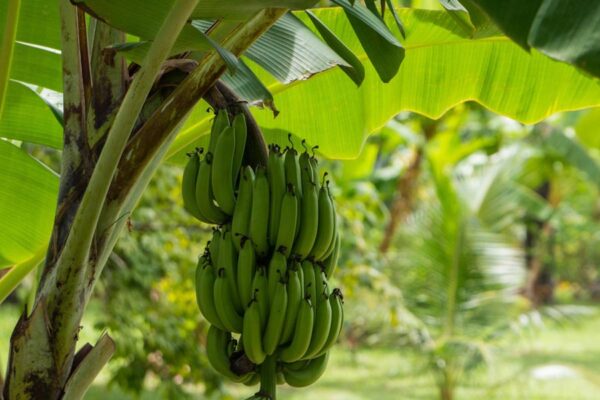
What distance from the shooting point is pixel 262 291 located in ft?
3.75

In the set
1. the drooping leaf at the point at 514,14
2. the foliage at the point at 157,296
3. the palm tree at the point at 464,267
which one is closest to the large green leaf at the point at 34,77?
the drooping leaf at the point at 514,14

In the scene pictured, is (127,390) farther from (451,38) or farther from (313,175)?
(313,175)

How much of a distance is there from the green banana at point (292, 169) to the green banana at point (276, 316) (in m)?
0.14

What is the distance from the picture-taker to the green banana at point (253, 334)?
1.13 metres

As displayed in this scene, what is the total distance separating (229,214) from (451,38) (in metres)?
0.81

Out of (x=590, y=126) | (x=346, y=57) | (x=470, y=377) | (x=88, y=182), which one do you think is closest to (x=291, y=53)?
(x=346, y=57)

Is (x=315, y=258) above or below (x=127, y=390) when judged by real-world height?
above

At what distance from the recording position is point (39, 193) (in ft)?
5.81

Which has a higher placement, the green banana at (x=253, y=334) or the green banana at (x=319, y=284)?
the green banana at (x=319, y=284)

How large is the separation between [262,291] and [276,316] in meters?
0.04

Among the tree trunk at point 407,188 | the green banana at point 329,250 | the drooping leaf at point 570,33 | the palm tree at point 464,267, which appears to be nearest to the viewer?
the drooping leaf at point 570,33

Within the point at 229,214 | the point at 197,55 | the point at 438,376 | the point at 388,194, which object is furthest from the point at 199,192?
the point at 388,194

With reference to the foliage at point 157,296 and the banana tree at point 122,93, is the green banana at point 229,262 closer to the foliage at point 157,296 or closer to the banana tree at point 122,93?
the banana tree at point 122,93

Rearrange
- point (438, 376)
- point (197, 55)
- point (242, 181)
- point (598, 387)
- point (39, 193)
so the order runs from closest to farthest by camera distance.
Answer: point (242, 181), point (197, 55), point (39, 193), point (438, 376), point (598, 387)
